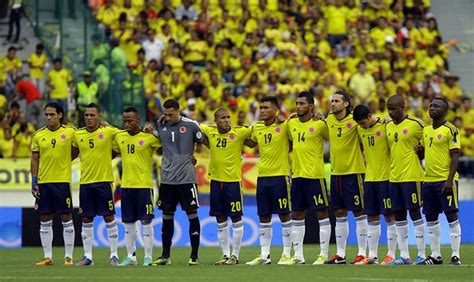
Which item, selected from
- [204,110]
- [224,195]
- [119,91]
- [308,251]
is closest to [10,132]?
[119,91]

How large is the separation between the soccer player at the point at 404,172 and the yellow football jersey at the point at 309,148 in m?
1.12

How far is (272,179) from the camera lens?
20875 millimetres

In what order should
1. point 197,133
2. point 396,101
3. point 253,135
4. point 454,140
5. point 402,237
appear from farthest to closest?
point 253,135 < point 197,133 < point 402,237 < point 396,101 < point 454,140

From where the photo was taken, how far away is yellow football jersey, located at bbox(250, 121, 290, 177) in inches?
822

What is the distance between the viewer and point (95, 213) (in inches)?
829

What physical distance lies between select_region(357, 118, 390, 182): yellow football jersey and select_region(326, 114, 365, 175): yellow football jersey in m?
0.18

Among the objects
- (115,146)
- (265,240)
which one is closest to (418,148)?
(265,240)

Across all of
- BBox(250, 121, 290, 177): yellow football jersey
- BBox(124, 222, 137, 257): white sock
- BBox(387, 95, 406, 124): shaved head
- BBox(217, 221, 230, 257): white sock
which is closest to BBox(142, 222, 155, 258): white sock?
BBox(124, 222, 137, 257): white sock

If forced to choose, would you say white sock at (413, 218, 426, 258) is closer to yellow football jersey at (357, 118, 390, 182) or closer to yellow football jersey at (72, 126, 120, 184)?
yellow football jersey at (357, 118, 390, 182)

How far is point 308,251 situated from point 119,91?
9.36m

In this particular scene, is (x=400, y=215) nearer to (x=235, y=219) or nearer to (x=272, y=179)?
(x=272, y=179)

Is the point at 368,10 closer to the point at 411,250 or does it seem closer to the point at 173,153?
the point at 411,250

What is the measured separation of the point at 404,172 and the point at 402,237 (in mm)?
960

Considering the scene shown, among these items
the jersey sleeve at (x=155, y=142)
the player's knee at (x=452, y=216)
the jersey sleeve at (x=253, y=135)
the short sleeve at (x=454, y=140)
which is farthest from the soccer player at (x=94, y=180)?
the short sleeve at (x=454, y=140)
